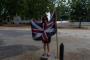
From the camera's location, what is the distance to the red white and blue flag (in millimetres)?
9422

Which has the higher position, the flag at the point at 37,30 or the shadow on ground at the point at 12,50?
the flag at the point at 37,30

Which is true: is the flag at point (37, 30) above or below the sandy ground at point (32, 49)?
above

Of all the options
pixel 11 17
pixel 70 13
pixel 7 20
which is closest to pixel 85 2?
pixel 70 13

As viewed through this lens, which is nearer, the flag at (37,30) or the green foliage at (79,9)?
the flag at (37,30)

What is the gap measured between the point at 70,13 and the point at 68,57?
1630 inches

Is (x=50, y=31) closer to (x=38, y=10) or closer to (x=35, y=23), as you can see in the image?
(x=35, y=23)

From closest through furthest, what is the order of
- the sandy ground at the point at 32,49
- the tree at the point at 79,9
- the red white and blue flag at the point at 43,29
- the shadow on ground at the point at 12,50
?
the red white and blue flag at the point at 43,29, the sandy ground at the point at 32,49, the shadow on ground at the point at 12,50, the tree at the point at 79,9

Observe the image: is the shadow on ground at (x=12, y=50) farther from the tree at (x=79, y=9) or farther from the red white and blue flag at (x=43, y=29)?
the tree at (x=79, y=9)

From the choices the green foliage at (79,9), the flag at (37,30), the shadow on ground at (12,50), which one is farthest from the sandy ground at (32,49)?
the green foliage at (79,9)

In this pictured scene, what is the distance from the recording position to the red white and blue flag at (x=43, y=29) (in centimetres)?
942

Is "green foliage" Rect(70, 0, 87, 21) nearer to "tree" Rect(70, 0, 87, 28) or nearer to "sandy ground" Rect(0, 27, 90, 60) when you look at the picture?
"tree" Rect(70, 0, 87, 28)

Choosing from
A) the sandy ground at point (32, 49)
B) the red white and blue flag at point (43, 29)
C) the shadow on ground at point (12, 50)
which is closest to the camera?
the red white and blue flag at point (43, 29)

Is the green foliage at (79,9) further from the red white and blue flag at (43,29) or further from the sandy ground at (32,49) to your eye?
the red white and blue flag at (43,29)

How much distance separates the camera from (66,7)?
52.0 meters
